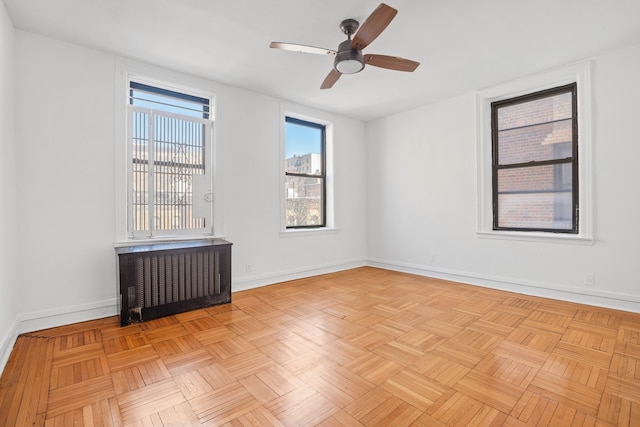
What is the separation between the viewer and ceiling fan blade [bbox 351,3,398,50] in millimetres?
1945

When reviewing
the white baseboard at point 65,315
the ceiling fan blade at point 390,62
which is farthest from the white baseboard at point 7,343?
the ceiling fan blade at point 390,62

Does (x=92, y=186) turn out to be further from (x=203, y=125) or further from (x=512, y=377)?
(x=512, y=377)

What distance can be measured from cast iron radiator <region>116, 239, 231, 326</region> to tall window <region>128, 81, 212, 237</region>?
0.33 metres

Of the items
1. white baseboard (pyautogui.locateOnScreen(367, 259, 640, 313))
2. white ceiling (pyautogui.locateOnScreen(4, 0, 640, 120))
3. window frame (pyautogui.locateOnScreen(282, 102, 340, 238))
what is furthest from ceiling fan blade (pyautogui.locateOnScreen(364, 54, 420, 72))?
white baseboard (pyautogui.locateOnScreen(367, 259, 640, 313))

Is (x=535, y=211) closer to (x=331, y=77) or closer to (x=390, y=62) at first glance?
(x=390, y=62)

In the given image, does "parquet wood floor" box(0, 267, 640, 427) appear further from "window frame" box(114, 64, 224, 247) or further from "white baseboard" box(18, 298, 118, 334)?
"window frame" box(114, 64, 224, 247)

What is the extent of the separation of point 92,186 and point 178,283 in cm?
125

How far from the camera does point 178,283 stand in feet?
9.96

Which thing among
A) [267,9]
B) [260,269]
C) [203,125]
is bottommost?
[260,269]

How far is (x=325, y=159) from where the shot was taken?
5176mm

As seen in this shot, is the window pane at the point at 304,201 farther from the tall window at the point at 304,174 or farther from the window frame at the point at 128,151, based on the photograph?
the window frame at the point at 128,151

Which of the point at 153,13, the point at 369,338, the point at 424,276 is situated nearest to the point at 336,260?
the point at 424,276

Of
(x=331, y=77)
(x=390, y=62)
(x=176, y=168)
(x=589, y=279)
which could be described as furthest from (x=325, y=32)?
(x=589, y=279)

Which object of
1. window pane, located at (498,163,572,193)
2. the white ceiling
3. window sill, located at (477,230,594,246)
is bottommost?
window sill, located at (477,230,594,246)
